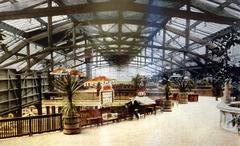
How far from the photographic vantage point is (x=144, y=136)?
8.84 m

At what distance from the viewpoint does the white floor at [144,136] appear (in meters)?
7.96

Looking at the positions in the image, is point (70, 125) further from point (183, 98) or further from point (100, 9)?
point (183, 98)

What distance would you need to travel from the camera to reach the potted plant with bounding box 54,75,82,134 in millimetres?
9141

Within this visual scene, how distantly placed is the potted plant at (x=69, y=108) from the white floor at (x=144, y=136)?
0.30m

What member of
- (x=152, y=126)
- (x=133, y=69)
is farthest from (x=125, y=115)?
(x=133, y=69)

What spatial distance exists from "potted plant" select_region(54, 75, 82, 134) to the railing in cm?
50

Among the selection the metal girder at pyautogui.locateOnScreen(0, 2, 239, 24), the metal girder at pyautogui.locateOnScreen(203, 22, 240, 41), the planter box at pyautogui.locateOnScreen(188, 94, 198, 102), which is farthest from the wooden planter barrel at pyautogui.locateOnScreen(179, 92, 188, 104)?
the metal girder at pyautogui.locateOnScreen(0, 2, 239, 24)

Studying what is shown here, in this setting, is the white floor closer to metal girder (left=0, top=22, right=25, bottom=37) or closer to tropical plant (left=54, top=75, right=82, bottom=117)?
tropical plant (left=54, top=75, right=82, bottom=117)

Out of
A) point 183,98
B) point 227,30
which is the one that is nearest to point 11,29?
point 227,30

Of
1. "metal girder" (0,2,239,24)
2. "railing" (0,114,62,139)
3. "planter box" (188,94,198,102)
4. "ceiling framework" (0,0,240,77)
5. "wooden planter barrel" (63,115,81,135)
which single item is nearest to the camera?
"metal girder" (0,2,239,24)

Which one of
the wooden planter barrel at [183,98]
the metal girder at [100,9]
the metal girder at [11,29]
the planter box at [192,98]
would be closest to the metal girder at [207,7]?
the metal girder at [100,9]

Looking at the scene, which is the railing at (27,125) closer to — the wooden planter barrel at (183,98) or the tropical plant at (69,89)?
the tropical plant at (69,89)

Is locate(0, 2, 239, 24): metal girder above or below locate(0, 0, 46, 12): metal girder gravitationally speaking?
below

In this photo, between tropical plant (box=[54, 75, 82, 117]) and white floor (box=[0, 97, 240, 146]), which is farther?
tropical plant (box=[54, 75, 82, 117])
